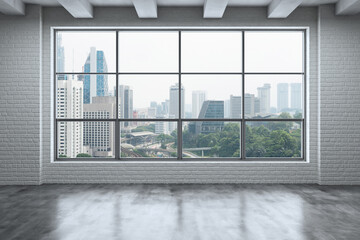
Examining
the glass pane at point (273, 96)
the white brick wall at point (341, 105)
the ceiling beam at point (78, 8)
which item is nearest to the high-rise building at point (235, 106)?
the glass pane at point (273, 96)

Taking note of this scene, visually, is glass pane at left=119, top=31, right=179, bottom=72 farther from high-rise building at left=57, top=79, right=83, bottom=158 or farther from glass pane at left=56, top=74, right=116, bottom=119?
high-rise building at left=57, top=79, right=83, bottom=158

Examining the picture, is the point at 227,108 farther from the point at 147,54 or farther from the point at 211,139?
the point at 147,54

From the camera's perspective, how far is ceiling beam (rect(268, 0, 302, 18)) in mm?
4555

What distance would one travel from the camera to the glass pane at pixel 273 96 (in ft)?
17.7

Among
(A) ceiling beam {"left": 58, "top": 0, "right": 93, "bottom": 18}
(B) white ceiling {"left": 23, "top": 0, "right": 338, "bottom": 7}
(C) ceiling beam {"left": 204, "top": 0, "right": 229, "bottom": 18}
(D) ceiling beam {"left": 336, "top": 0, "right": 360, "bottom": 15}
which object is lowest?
(A) ceiling beam {"left": 58, "top": 0, "right": 93, "bottom": 18}

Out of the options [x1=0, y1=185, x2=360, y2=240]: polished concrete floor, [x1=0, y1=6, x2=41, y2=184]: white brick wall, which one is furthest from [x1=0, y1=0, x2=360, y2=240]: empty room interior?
[x1=0, y1=185, x2=360, y2=240]: polished concrete floor

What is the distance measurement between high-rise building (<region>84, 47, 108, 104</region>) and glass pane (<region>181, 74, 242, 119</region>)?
1566 millimetres

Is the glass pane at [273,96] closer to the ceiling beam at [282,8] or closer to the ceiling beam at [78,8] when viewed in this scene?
the ceiling beam at [282,8]

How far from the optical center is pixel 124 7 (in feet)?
17.2

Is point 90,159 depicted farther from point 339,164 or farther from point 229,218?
point 339,164

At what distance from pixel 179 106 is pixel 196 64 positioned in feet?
2.92

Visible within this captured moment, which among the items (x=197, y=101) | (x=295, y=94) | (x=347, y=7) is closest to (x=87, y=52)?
(x=197, y=101)

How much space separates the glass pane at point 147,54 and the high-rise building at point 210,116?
3.15ft

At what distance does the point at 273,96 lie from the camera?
5.41 metres
